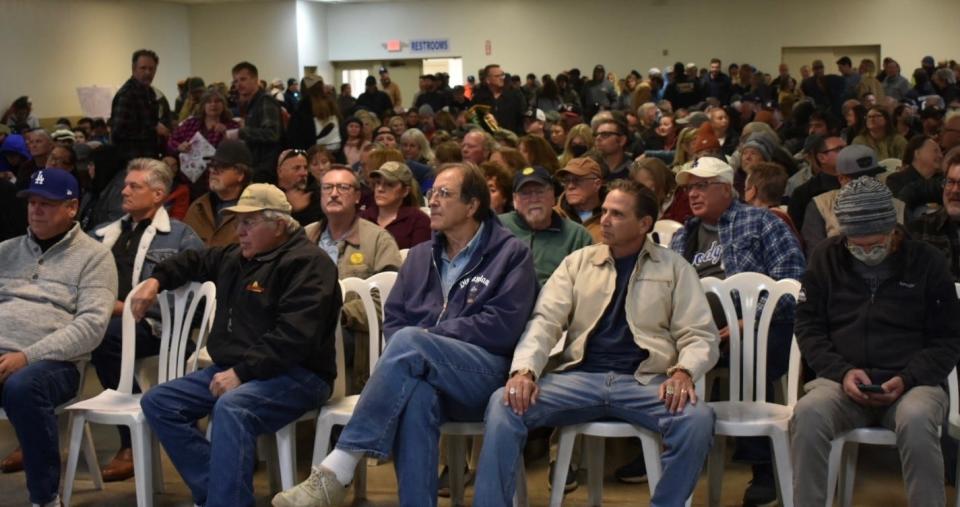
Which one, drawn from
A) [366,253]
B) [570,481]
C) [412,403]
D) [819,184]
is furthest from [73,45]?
[412,403]

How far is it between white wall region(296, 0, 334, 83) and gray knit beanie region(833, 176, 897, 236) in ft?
56.0

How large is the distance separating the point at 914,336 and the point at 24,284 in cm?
299

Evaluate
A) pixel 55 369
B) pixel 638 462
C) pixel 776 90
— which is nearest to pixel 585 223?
pixel 638 462

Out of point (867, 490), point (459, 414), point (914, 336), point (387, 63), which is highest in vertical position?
point (387, 63)

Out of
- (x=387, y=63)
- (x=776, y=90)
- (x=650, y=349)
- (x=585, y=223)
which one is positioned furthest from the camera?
(x=387, y=63)

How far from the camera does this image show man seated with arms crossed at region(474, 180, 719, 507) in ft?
10.5

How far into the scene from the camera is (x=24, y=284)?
405 cm

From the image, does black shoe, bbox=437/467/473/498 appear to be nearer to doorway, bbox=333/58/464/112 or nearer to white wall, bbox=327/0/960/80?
white wall, bbox=327/0/960/80

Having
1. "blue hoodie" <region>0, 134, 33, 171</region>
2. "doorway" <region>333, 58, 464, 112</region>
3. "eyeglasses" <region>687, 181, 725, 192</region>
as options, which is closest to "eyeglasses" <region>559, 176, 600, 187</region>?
"eyeglasses" <region>687, 181, 725, 192</region>

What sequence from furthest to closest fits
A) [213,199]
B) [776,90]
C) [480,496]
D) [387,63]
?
1. [387,63]
2. [776,90]
3. [213,199]
4. [480,496]

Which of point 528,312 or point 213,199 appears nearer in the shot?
point 528,312

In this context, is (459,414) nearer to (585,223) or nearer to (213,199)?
(585,223)

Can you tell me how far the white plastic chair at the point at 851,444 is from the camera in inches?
129

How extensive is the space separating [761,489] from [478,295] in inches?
44.8
